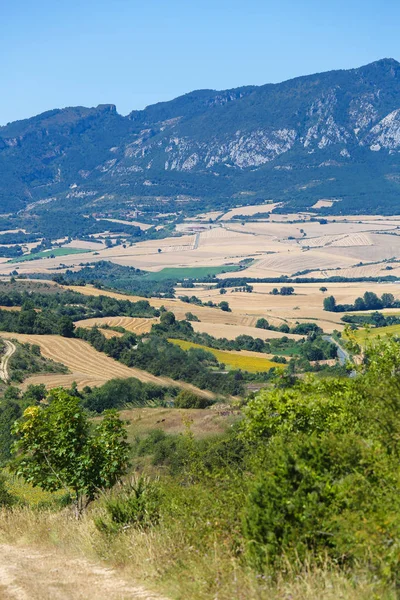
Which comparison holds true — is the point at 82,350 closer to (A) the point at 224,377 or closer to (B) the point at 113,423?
(A) the point at 224,377

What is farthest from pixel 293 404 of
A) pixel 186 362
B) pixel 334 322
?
pixel 334 322

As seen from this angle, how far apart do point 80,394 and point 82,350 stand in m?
24.8

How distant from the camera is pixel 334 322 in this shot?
124 m

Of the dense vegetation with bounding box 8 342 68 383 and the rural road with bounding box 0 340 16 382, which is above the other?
the rural road with bounding box 0 340 16 382

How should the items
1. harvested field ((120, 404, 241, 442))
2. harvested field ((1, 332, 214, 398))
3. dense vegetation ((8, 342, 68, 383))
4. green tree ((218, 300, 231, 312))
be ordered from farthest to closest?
green tree ((218, 300, 231, 312)) < harvested field ((1, 332, 214, 398)) < dense vegetation ((8, 342, 68, 383)) < harvested field ((120, 404, 241, 442))

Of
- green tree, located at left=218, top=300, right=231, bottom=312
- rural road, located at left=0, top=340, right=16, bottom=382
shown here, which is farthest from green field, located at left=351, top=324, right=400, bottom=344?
green tree, located at left=218, top=300, right=231, bottom=312

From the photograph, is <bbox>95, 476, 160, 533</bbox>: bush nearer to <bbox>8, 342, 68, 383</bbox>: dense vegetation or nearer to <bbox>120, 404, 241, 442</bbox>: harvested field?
<bbox>120, 404, 241, 442</bbox>: harvested field

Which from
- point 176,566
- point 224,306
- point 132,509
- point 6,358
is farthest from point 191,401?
point 224,306

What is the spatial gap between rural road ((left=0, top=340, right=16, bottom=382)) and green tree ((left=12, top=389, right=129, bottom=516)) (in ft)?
173

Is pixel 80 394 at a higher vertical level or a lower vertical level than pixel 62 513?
lower

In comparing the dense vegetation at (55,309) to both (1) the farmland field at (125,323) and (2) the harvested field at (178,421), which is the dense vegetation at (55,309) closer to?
(1) the farmland field at (125,323)

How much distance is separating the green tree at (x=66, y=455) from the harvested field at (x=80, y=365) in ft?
173

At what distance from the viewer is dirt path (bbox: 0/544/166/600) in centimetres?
1057

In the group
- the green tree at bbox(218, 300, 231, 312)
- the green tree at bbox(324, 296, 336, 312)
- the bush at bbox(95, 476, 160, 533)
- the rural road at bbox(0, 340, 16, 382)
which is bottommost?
the green tree at bbox(324, 296, 336, 312)
